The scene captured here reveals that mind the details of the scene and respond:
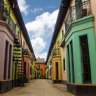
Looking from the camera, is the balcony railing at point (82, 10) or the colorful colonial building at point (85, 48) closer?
the colorful colonial building at point (85, 48)

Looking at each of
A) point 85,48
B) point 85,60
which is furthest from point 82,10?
point 85,60

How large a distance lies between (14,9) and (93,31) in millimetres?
10958

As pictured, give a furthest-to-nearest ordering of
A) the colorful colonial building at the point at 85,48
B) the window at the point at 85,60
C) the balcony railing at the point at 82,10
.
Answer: the balcony railing at the point at 82,10 < the window at the point at 85,60 < the colorful colonial building at the point at 85,48

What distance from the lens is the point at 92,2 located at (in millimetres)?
12500

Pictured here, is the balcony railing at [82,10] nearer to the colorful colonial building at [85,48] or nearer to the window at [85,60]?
the colorful colonial building at [85,48]

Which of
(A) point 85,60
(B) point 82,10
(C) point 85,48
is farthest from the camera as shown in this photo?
(B) point 82,10

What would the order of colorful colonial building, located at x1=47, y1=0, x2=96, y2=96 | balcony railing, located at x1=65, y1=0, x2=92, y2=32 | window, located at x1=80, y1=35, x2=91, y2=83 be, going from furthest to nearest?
balcony railing, located at x1=65, y1=0, x2=92, y2=32, window, located at x1=80, y1=35, x2=91, y2=83, colorful colonial building, located at x1=47, y1=0, x2=96, y2=96

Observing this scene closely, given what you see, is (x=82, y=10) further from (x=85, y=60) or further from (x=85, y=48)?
(x=85, y=60)

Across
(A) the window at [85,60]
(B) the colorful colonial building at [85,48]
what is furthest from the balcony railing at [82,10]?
(A) the window at [85,60]

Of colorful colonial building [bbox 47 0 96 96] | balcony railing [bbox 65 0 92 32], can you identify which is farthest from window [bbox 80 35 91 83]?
balcony railing [bbox 65 0 92 32]

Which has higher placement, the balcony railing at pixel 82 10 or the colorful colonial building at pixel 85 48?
the balcony railing at pixel 82 10

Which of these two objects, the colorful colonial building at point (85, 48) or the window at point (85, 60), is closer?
the colorful colonial building at point (85, 48)

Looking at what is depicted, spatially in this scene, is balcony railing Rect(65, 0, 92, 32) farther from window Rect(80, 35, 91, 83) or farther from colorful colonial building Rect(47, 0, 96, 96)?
window Rect(80, 35, 91, 83)

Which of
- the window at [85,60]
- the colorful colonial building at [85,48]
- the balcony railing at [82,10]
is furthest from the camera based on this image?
the balcony railing at [82,10]
